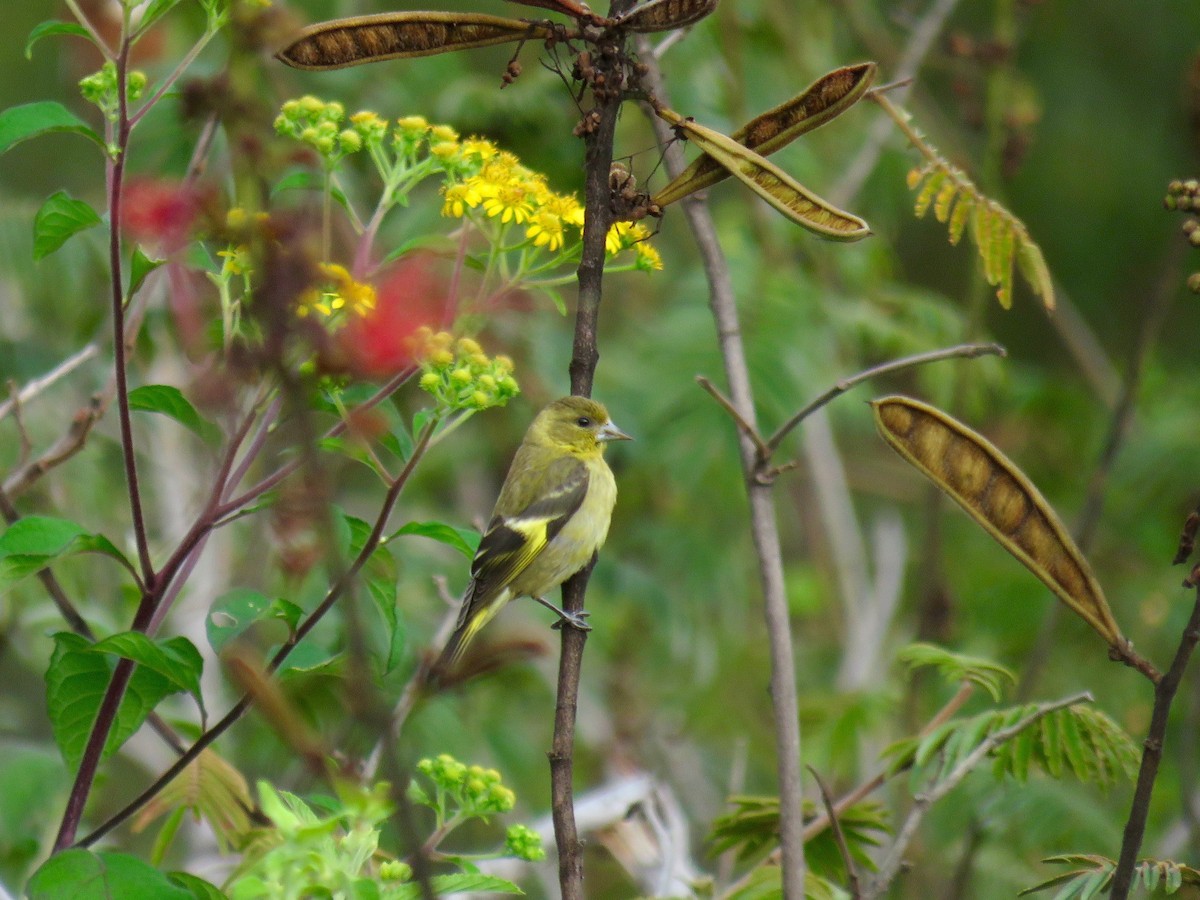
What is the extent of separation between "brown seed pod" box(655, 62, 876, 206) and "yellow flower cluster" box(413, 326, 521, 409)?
A: 0.37m

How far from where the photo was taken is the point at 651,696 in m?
6.55

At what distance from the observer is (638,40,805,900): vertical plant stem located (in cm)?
205

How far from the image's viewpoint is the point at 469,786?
1.94m

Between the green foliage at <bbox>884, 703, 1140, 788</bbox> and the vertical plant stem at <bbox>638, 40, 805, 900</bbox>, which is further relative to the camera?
the green foliage at <bbox>884, 703, 1140, 788</bbox>

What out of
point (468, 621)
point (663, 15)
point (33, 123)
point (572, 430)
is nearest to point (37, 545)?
point (33, 123)

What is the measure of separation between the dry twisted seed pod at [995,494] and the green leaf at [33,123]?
48.6 inches

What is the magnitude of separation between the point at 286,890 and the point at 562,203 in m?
1.16

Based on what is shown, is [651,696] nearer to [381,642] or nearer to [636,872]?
[381,642]

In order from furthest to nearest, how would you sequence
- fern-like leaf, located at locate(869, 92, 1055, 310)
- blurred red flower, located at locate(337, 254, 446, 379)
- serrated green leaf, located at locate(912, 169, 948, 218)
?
serrated green leaf, located at locate(912, 169, 948, 218), fern-like leaf, located at locate(869, 92, 1055, 310), blurred red flower, located at locate(337, 254, 446, 379)

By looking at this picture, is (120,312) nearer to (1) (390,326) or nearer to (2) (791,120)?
(1) (390,326)

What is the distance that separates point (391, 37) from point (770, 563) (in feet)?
3.47

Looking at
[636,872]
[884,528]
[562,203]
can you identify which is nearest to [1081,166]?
[884,528]

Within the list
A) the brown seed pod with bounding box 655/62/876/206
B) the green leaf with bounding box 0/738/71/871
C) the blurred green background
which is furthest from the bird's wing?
the brown seed pod with bounding box 655/62/876/206

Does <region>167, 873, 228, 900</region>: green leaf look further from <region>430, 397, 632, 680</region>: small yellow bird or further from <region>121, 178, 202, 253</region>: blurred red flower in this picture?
<region>430, 397, 632, 680</region>: small yellow bird
